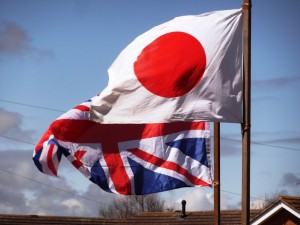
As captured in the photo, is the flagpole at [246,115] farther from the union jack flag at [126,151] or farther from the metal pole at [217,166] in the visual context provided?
the union jack flag at [126,151]

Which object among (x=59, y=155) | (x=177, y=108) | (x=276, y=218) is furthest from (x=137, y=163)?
(x=276, y=218)

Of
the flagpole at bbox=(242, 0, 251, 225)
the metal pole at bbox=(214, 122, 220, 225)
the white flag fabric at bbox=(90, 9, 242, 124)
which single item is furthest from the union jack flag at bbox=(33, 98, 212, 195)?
the flagpole at bbox=(242, 0, 251, 225)

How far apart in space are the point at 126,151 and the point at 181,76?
2699 mm

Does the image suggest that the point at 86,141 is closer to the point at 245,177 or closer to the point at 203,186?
the point at 203,186

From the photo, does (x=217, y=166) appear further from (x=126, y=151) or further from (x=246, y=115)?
(x=126, y=151)

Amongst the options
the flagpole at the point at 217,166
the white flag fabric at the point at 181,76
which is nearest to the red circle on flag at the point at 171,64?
the white flag fabric at the point at 181,76

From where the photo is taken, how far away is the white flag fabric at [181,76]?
9750 millimetres

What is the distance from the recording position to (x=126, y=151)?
1238 cm

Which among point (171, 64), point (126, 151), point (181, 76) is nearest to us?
point (181, 76)

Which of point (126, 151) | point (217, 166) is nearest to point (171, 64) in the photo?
point (217, 166)

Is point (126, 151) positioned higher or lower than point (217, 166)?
higher

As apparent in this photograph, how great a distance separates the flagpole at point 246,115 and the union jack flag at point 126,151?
222 cm

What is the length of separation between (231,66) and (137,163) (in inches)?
121

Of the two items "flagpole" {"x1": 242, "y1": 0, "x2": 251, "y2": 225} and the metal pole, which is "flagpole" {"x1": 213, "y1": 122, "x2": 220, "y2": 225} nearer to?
the metal pole
